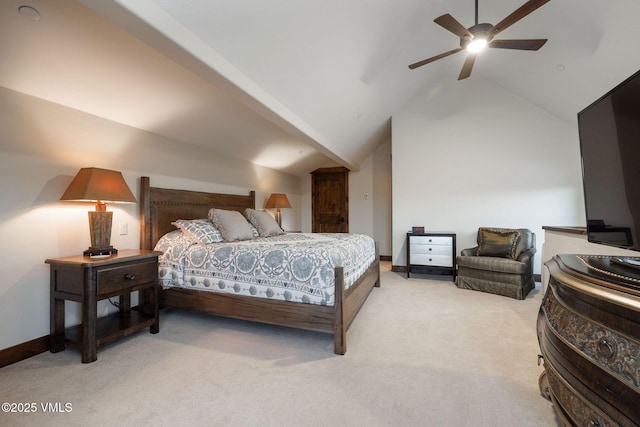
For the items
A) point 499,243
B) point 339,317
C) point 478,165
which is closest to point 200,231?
point 339,317

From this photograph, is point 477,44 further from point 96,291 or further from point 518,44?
point 96,291

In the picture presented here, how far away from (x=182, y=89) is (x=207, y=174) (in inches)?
57.9

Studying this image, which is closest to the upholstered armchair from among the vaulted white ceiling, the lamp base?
the vaulted white ceiling

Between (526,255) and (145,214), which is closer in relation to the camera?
(145,214)

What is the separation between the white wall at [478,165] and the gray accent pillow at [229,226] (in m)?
2.94

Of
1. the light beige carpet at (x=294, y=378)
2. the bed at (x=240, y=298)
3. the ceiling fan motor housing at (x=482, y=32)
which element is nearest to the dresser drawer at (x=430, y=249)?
the bed at (x=240, y=298)

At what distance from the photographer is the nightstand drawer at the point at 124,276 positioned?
6.93ft

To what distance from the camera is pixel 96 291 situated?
2.06 m

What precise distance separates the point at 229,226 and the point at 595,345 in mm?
3202

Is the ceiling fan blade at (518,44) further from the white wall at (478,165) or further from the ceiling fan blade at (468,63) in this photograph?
the white wall at (478,165)

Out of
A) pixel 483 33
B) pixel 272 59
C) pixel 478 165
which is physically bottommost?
pixel 478 165

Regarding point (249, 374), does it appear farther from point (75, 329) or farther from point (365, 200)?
point (365, 200)

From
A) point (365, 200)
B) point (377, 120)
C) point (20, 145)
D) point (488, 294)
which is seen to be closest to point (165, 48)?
point (20, 145)

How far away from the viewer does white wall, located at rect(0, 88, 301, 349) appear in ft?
6.68
